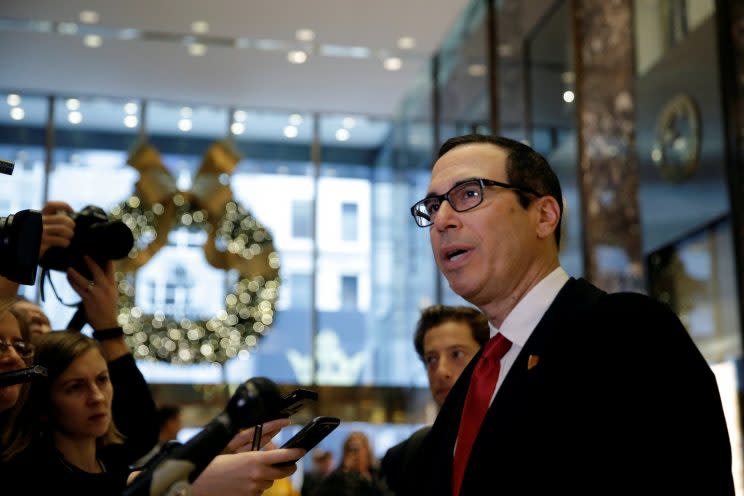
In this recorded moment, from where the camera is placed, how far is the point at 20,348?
2211mm

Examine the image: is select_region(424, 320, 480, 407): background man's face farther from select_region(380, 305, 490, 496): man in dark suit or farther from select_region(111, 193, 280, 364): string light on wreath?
select_region(111, 193, 280, 364): string light on wreath

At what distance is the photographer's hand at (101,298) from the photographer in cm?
247

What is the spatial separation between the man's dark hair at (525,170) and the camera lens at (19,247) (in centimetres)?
70

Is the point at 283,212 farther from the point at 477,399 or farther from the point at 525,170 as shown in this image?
the point at 477,399

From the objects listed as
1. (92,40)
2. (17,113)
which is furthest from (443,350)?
(17,113)

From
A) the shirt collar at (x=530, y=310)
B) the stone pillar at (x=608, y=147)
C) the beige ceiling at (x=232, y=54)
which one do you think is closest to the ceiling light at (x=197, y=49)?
the beige ceiling at (x=232, y=54)

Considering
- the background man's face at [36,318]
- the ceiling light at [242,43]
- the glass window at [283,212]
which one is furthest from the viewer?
the glass window at [283,212]

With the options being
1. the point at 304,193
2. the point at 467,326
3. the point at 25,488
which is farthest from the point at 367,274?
the point at 25,488

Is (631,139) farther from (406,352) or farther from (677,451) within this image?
(677,451)

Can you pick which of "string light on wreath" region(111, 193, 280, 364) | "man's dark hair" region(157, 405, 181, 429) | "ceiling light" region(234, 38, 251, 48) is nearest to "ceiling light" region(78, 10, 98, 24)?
"ceiling light" region(234, 38, 251, 48)

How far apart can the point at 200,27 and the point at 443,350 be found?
7.47 m

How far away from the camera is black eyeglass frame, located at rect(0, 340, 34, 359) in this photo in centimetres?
216

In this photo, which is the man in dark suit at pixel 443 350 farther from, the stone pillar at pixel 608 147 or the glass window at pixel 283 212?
the glass window at pixel 283 212

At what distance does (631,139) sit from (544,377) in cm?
536
